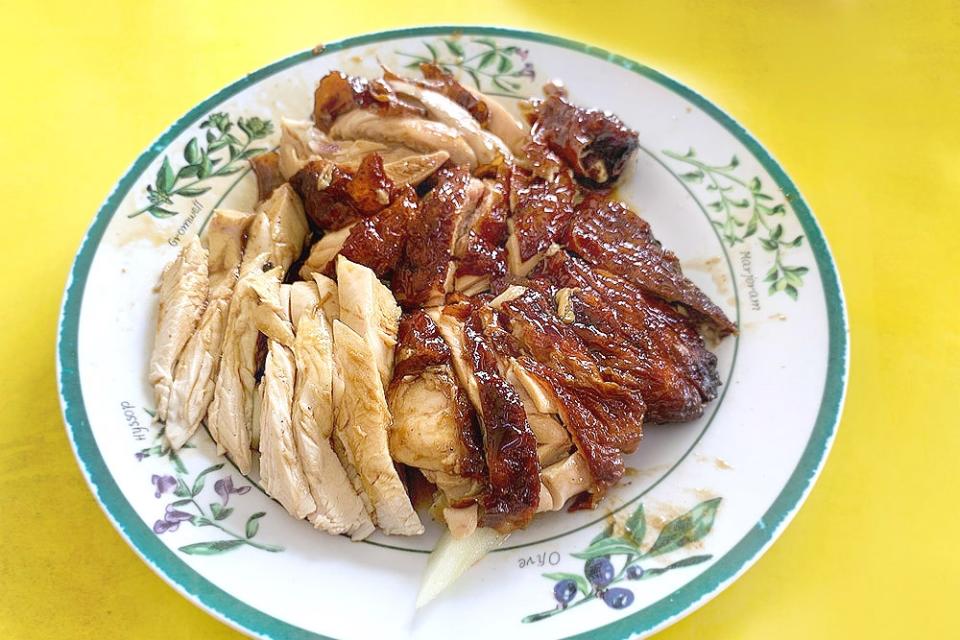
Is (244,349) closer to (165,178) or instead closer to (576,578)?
(165,178)

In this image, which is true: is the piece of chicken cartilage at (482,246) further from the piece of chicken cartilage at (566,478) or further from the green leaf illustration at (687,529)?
the green leaf illustration at (687,529)

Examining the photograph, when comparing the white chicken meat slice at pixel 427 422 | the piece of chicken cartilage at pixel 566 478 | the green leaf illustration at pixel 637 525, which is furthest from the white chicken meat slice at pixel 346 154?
the green leaf illustration at pixel 637 525

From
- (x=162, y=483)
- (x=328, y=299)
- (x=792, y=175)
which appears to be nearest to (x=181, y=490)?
(x=162, y=483)

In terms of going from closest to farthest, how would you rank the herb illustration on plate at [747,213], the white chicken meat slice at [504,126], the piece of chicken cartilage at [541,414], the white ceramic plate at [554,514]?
1. the white ceramic plate at [554,514]
2. the piece of chicken cartilage at [541,414]
3. the herb illustration on plate at [747,213]
4. the white chicken meat slice at [504,126]

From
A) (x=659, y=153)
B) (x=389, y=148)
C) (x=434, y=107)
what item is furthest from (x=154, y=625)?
(x=659, y=153)

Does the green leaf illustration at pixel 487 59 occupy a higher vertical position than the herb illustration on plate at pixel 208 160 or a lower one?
higher

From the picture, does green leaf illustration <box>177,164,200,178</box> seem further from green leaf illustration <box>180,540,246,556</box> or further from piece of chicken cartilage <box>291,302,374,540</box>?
green leaf illustration <box>180,540,246,556</box>

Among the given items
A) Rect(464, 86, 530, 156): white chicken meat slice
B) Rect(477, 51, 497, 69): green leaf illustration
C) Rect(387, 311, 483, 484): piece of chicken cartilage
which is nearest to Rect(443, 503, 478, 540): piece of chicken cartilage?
Rect(387, 311, 483, 484): piece of chicken cartilage
